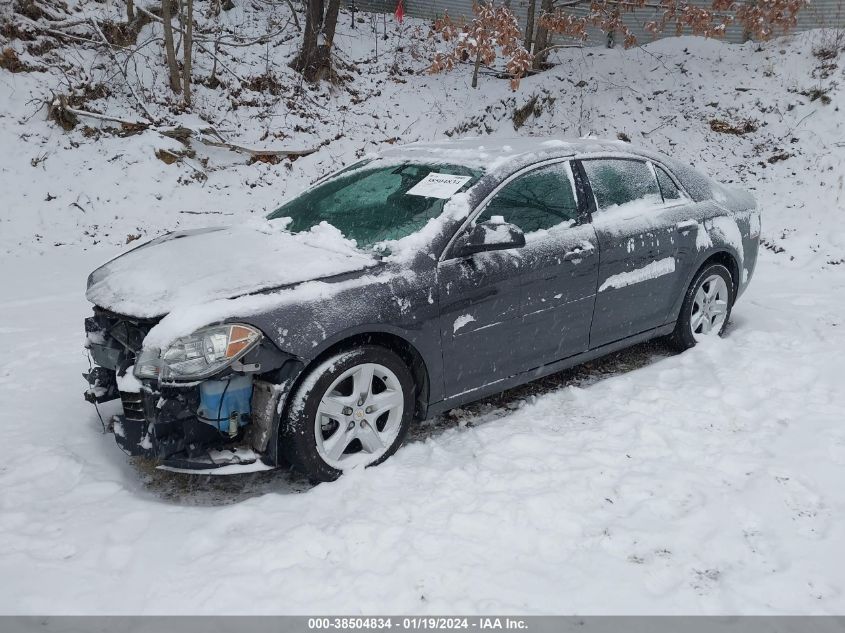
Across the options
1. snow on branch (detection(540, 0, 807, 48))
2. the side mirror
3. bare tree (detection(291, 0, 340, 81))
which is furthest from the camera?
bare tree (detection(291, 0, 340, 81))

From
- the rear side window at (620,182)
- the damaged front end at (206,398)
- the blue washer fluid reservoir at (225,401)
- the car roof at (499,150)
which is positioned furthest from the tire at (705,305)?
the blue washer fluid reservoir at (225,401)

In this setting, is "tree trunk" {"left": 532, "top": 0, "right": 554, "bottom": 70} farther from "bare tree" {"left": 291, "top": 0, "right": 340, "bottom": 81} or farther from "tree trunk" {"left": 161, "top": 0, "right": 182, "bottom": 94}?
"tree trunk" {"left": 161, "top": 0, "right": 182, "bottom": 94}

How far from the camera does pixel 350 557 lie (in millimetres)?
2936

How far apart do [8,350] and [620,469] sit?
4326 mm

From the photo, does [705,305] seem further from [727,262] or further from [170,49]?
[170,49]

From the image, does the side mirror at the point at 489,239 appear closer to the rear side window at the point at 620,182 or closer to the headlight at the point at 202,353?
the rear side window at the point at 620,182

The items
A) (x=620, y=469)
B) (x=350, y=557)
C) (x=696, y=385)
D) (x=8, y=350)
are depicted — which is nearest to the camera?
(x=350, y=557)

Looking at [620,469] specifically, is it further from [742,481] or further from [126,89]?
[126,89]

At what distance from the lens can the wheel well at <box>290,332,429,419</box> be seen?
3.42 meters
